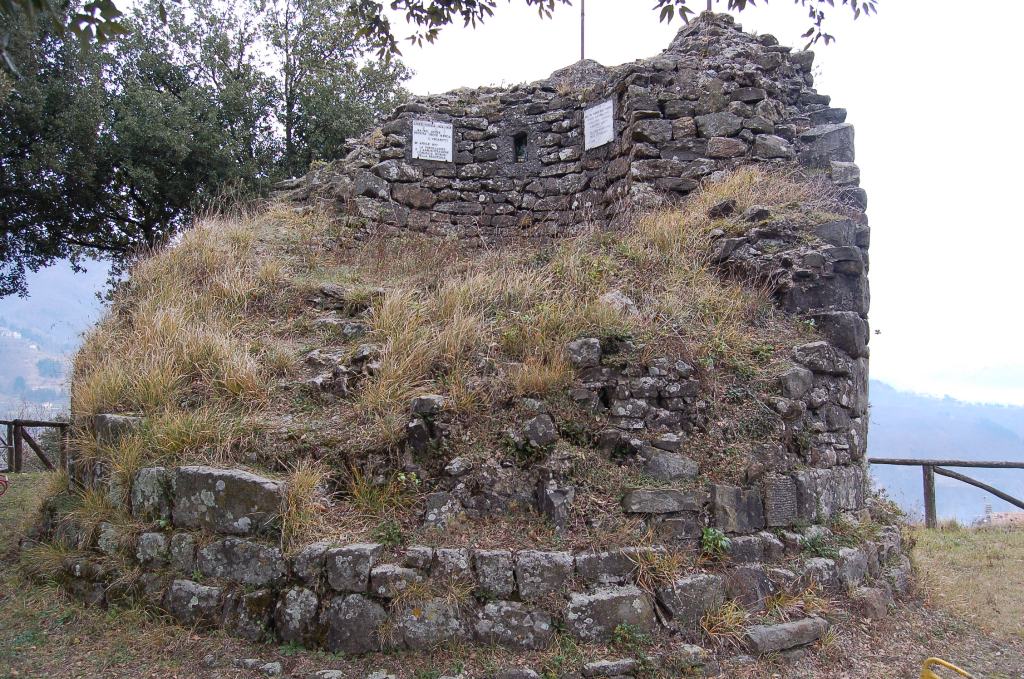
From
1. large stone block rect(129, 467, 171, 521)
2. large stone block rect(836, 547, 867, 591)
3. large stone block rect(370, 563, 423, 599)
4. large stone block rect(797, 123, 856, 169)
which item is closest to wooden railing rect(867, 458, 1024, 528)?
large stone block rect(797, 123, 856, 169)

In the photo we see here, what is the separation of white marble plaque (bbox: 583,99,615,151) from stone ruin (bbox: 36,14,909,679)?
0.47 meters

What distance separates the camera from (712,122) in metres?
8.23

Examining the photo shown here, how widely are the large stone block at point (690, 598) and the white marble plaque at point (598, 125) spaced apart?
6.19 meters

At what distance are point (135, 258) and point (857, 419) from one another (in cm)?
750

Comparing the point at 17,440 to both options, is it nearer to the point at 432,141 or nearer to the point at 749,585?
the point at 432,141

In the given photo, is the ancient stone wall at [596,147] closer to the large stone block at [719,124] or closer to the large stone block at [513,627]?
the large stone block at [719,124]

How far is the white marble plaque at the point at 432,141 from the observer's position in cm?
932

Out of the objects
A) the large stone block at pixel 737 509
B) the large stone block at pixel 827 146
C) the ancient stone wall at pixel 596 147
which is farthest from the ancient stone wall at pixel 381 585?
the large stone block at pixel 827 146

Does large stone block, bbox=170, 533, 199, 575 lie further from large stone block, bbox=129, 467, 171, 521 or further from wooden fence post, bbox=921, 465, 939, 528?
wooden fence post, bbox=921, 465, 939, 528

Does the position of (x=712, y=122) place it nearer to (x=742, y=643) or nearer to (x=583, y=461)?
(x=583, y=461)

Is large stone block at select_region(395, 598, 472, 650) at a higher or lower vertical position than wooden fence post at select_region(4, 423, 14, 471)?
lower

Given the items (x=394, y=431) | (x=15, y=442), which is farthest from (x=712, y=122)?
(x=15, y=442)

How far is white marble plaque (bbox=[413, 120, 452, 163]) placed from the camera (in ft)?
30.6

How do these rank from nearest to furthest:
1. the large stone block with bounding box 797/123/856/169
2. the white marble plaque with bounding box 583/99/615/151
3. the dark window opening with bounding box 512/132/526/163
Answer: the large stone block with bounding box 797/123/856/169 → the white marble plaque with bounding box 583/99/615/151 → the dark window opening with bounding box 512/132/526/163
